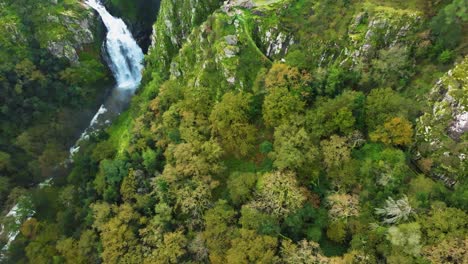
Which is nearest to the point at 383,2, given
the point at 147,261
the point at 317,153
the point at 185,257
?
the point at 317,153

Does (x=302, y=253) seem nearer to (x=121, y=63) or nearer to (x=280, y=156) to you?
(x=280, y=156)

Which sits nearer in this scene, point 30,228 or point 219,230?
point 219,230

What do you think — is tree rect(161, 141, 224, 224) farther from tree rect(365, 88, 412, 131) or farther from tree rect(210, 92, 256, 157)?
tree rect(365, 88, 412, 131)

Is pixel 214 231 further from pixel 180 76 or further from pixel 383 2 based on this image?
pixel 383 2

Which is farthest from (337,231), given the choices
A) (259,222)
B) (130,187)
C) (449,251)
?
(130,187)

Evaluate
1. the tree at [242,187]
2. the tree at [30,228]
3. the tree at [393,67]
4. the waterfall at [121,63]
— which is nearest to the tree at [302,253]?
the tree at [242,187]

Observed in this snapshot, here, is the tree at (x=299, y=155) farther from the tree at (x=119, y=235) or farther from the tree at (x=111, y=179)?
the tree at (x=111, y=179)
